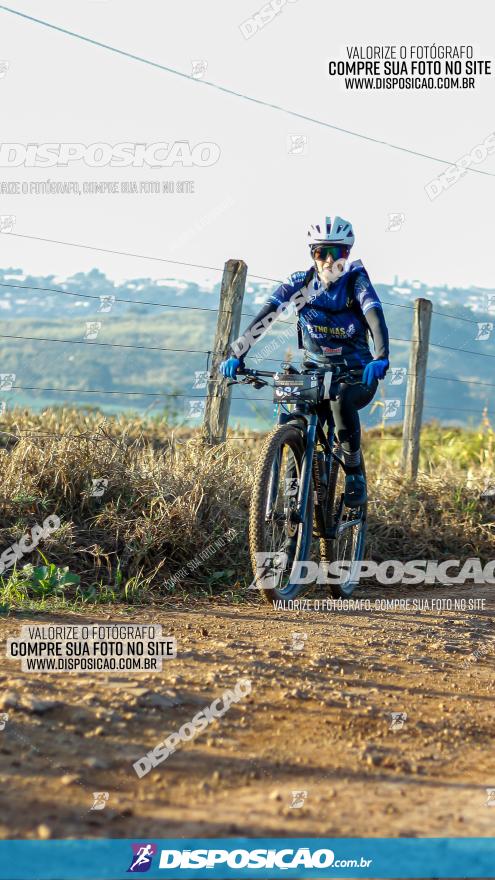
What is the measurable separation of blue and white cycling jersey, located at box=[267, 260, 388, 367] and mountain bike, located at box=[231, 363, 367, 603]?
0.65ft

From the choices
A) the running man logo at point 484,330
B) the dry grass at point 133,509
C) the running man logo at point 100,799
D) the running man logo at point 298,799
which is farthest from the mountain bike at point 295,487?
the running man logo at point 484,330

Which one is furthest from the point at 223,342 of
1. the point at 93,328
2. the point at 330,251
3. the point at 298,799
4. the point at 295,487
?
the point at 298,799

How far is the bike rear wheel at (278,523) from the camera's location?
18.1 ft

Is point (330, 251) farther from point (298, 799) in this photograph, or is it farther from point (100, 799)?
point (100, 799)

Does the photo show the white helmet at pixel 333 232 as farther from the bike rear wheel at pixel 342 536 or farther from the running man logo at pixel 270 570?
the running man logo at pixel 270 570

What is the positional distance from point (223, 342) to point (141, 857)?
16.4 feet

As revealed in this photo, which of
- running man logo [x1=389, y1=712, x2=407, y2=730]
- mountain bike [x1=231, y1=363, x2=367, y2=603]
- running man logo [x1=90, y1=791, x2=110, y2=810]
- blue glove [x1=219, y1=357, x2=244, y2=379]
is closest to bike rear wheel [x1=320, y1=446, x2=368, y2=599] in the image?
mountain bike [x1=231, y1=363, x2=367, y2=603]

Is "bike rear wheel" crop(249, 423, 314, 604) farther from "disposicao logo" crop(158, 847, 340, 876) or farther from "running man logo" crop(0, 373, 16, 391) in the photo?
"disposicao logo" crop(158, 847, 340, 876)

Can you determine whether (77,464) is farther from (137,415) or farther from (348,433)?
(137,415)

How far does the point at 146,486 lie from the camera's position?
6598 mm

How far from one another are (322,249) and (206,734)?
3375mm

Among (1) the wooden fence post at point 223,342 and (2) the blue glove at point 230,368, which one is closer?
(2) the blue glove at point 230,368

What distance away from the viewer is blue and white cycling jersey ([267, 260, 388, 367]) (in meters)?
6.11

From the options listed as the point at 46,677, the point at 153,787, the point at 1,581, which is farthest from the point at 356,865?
the point at 1,581
